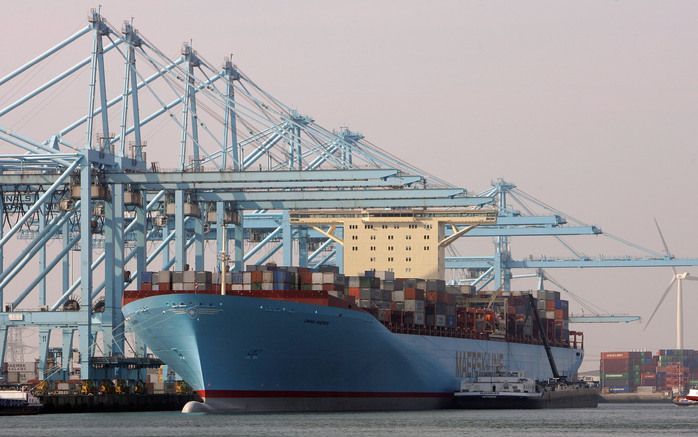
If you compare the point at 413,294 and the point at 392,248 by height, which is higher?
the point at 392,248

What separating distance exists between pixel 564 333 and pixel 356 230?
17.2 meters

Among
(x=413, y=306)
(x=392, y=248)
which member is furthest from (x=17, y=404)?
(x=392, y=248)

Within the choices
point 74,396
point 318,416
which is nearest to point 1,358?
point 74,396

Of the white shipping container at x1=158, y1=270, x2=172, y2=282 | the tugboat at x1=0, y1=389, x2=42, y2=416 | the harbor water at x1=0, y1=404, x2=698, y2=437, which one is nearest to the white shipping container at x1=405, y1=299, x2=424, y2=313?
the harbor water at x1=0, y1=404, x2=698, y2=437

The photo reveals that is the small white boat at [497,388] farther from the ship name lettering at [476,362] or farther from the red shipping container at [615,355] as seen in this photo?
the red shipping container at [615,355]

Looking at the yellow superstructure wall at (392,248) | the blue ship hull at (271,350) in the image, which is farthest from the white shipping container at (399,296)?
the yellow superstructure wall at (392,248)

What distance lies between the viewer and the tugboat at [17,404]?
61469 millimetres

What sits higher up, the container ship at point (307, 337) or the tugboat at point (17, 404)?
the container ship at point (307, 337)

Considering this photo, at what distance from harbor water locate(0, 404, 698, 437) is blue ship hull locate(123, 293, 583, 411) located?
4.31 ft

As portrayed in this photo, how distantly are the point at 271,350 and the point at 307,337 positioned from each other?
1561 mm

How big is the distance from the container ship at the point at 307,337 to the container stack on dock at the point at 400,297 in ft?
0.21

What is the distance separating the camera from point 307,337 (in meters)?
61.0

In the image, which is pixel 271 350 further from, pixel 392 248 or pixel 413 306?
pixel 392 248

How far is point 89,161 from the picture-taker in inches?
2616
